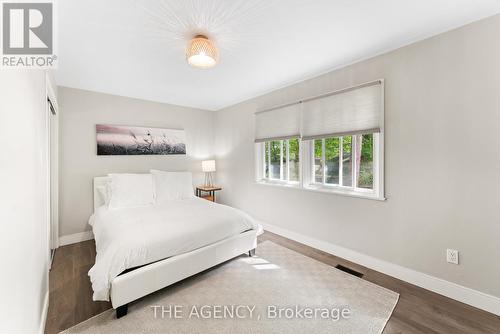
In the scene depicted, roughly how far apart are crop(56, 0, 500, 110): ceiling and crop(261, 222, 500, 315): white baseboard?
2307 millimetres

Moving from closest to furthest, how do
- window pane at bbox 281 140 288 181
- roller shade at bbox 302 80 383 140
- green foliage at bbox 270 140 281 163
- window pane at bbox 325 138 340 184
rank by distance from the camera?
roller shade at bbox 302 80 383 140
window pane at bbox 325 138 340 184
window pane at bbox 281 140 288 181
green foliage at bbox 270 140 281 163

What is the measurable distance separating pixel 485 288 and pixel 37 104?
3.93m

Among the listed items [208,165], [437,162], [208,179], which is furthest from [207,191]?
[437,162]

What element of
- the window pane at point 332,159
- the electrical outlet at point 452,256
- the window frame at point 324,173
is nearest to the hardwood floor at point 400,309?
the electrical outlet at point 452,256

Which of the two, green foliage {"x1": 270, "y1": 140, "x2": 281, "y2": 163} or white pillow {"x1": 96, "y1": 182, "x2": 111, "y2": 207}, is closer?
white pillow {"x1": 96, "y1": 182, "x2": 111, "y2": 207}

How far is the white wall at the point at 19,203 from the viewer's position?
36.4 inches

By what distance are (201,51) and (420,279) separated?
3.02 metres

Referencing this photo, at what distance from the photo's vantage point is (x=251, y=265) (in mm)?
2529

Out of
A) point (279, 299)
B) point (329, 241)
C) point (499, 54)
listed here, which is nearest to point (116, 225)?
point (279, 299)

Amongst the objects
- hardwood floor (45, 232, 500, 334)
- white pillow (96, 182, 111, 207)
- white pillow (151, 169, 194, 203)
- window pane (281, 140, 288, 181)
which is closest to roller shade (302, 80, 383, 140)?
window pane (281, 140, 288, 181)

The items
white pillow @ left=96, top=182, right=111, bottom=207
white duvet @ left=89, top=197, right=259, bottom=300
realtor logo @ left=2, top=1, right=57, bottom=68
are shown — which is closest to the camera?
realtor logo @ left=2, top=1, right=57, bottom=68

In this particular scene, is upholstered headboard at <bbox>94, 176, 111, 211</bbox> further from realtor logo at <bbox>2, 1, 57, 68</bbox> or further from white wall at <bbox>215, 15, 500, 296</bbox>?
white wall at <bbox>215, 15, 500, 296</bbox>

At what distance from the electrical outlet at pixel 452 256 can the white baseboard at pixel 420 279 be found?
0.66ft

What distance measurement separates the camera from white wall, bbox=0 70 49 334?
3.03 feet
